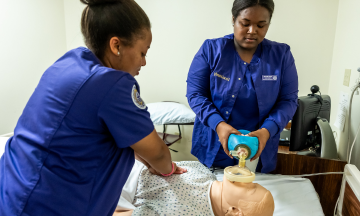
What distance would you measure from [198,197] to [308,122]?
0.91 metres

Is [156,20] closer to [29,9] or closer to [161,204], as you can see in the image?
[29,9]

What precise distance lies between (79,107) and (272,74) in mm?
1042

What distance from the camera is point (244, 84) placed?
4.36 ft

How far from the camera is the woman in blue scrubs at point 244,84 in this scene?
128cm

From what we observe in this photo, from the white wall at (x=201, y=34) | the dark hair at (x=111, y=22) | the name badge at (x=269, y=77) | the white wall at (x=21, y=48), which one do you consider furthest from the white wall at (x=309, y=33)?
the white wall at (x=21, y=48)

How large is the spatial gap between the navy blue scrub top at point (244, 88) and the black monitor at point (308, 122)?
22 centimetres

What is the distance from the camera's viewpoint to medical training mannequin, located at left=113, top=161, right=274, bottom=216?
3.69 ft

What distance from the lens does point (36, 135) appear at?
2.32 feet

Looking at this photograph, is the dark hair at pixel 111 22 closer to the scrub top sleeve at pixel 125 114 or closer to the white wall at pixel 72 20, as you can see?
the scrub top sleeve at pixel 125 114

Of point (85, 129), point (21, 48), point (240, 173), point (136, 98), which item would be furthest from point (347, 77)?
point (21, 48)

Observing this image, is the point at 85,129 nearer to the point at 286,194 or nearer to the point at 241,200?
the point at 241,200

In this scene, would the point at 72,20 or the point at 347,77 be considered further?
the point at 72,20

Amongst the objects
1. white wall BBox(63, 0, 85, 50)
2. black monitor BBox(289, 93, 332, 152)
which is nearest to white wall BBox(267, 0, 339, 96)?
black monitor BBox(289, 93, 332, 152)

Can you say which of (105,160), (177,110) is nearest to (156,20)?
(177,110)
